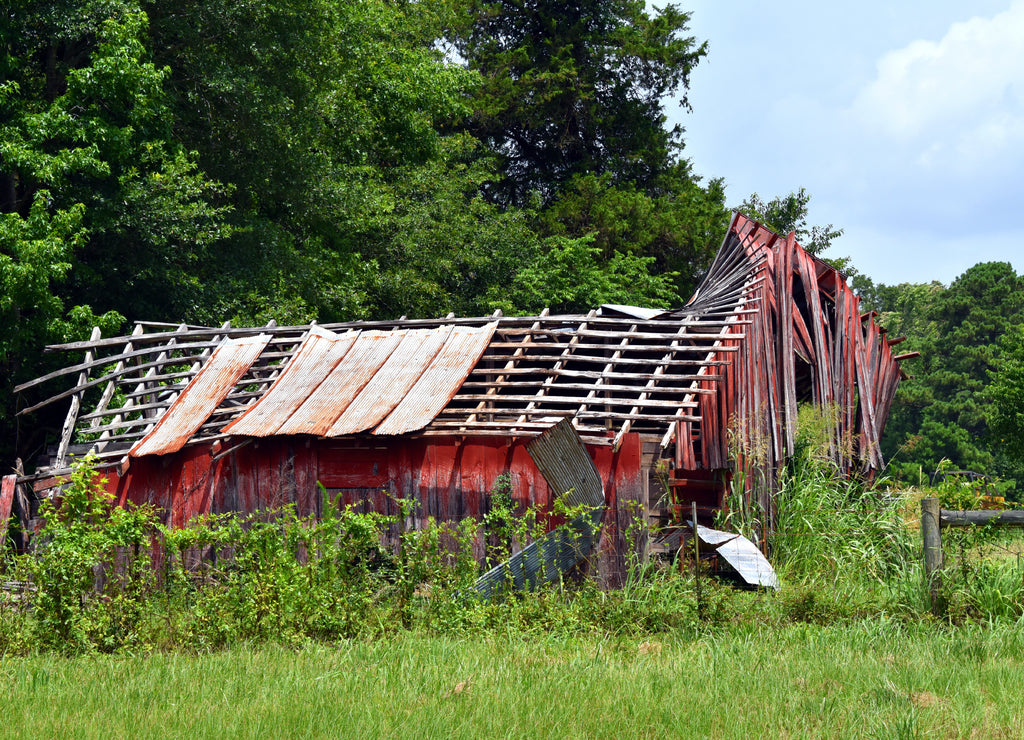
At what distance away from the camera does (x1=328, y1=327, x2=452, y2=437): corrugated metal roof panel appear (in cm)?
1177

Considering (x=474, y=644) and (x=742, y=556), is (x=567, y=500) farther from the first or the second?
(x=474, y=644)

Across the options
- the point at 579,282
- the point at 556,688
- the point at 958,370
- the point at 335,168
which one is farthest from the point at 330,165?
the point at 958,370

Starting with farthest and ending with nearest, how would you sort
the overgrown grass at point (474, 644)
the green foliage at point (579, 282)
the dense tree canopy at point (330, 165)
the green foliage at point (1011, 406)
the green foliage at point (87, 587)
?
the green foliage at point (1011, 406) < the green foliage at point (579, 282) < the dense tree canopy at point (330, 165) < the green foliage at point (87, 587) < the overgrown grass at point (474, 644)

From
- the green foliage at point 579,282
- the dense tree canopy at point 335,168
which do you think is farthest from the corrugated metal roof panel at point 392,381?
the green foliage at point 579,282

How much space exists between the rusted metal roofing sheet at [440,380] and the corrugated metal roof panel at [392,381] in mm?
100

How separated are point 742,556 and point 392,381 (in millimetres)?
4642

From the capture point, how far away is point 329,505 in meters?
11.8

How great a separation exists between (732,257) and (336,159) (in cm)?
1301

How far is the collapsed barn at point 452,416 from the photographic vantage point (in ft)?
37.7

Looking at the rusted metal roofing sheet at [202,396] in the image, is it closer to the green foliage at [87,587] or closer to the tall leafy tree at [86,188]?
A: the green foliage at [87,587]

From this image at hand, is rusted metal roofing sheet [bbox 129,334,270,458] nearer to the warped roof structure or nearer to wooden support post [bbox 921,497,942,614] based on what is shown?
the warped roof structure

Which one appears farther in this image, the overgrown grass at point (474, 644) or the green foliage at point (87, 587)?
the green foliage at point (87, 587)

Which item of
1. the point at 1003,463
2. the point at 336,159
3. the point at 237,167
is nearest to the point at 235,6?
the point at 237,167

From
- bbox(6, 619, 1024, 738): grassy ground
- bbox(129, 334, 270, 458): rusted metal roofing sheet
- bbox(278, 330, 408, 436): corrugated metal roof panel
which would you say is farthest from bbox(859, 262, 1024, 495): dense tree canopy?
bbox(6, 619, 1024, 738): grassy ground
